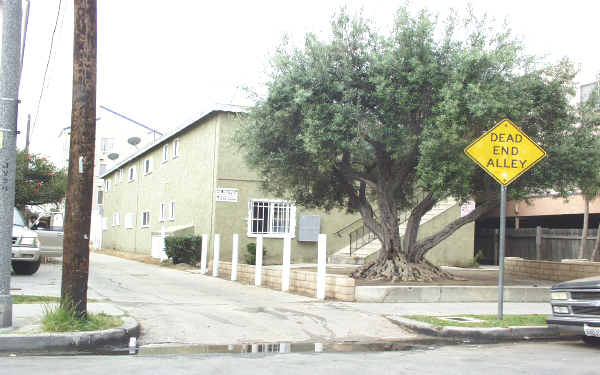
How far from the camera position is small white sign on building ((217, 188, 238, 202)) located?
2202 centimetres

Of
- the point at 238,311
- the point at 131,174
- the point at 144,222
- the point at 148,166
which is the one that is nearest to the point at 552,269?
the point at 238,311

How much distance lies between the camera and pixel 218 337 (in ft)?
27.3

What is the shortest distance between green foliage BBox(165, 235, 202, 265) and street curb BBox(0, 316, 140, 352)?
46.5 ft

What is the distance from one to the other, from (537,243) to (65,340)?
20.0m

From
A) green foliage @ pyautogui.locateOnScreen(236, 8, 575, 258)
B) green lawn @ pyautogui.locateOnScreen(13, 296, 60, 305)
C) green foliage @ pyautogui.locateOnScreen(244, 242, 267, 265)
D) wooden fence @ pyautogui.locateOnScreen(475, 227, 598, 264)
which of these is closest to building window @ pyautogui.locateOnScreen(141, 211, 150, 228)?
green foliage @ pyautogui.locateOnScreen(244, 242, 267, 265)

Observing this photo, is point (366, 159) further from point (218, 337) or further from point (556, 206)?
point (556, 206)

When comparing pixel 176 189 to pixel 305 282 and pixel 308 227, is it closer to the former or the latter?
pixel 308 227

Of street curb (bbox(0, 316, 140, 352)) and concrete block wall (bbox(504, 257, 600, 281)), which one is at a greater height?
concrete block wall (bbox(504, 257, 600, 281))

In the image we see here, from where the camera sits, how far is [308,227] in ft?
75.1

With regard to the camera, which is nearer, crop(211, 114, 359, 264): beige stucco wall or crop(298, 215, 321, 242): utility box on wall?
crop(211, 114, 359, 264): beige stucco wall

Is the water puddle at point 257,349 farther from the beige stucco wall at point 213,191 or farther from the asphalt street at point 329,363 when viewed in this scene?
the beige stucco wall at point 213,191

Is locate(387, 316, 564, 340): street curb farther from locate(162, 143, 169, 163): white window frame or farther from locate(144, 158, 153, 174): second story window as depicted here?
locate(144, 158, 153, 174): second story window

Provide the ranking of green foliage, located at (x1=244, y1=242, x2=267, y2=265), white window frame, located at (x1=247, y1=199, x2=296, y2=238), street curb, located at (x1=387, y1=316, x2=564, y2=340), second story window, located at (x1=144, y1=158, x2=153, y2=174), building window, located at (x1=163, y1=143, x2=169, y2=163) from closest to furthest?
→ street curb, located at (x1=387, y1=316, x2=564, y2=340) → green foliage, located at (x1=244, y1=242, x2=267, y2=265) → white window frame, located at (x1=247, y1=199, x2=296, y2=238) → building window, located at (x1=163, y1=143, x2=169, y2=163) → second story window, located at (x1=144, y1=158, x2=153, y2=174)

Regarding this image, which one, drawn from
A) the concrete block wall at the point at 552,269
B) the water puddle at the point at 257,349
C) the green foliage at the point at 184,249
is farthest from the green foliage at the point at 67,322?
the green foliage at the point at 184,249
